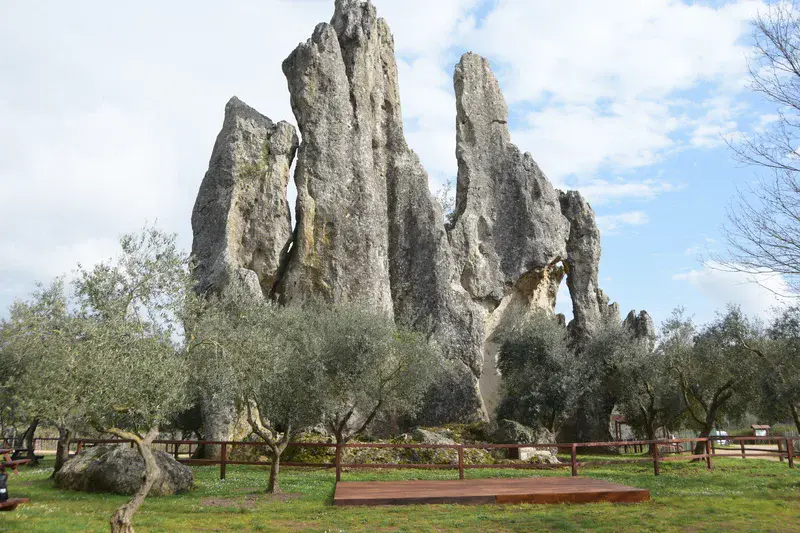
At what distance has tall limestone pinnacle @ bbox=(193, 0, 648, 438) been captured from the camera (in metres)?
39.6

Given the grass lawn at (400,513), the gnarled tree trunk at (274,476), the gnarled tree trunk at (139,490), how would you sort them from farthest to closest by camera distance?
1. the gnarled tree trunk at (274,476)
2. the grass lawn at (400,513)
3. the gnarled tree trunk at (139,490)

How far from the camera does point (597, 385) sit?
41188mm

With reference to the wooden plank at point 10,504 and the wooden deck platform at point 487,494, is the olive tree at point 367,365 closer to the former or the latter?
the wooden deck platform at point 487,494

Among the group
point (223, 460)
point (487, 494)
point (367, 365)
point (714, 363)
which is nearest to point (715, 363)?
point (714, 363)

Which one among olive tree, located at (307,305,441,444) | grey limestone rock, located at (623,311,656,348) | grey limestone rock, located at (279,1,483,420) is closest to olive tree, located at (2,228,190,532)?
olive tree, located at (307,305,441,444)

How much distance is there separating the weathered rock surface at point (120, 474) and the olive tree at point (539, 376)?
23.6 m

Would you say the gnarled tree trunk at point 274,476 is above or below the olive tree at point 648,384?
below

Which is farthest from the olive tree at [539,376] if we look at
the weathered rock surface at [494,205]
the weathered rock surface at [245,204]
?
the weathered rock surface at [245,204]

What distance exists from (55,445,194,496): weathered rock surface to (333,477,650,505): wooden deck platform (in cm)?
556

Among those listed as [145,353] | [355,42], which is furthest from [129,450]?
[355,42]

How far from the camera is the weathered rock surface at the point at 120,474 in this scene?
61.9 ft

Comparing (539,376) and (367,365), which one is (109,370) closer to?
(367,365)

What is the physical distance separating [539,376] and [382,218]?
15.8 m

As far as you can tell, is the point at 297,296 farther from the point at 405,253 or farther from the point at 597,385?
the point at 597,385
